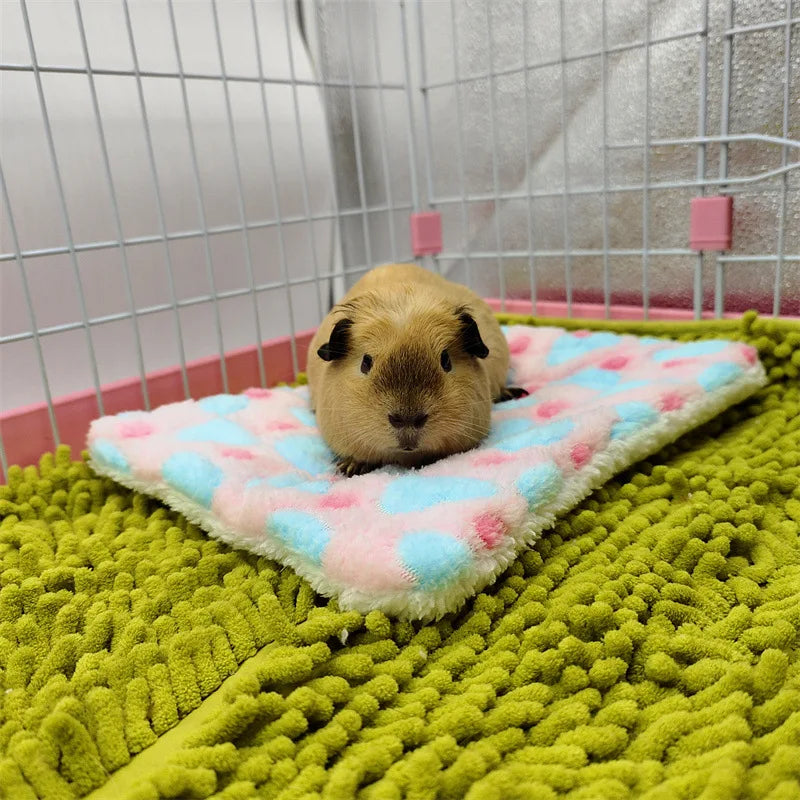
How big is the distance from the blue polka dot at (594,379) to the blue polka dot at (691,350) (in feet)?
0.41

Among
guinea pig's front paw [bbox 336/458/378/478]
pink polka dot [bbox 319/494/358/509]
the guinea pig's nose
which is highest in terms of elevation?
the guinea pig's nose

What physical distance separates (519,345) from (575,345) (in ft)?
0.52

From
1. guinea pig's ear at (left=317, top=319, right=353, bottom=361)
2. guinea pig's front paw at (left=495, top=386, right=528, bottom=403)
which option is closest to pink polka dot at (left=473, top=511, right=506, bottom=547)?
guinea pig's ear at (left=317, top=319, right=353, bottom=361)

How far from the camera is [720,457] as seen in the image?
1.35 meters

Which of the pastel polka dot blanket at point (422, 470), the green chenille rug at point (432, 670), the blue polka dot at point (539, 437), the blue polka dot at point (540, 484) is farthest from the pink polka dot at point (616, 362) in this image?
the blue polka dot at point (540, 484)

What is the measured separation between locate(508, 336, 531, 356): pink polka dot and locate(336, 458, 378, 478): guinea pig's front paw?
765mm

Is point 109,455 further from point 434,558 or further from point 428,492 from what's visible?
point 434,558

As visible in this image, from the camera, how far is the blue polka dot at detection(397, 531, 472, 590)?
0.90 meters

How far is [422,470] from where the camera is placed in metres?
1.27

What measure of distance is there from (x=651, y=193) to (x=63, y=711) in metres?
1.93

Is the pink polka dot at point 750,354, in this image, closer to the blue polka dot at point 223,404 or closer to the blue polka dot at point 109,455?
the blue polka dot at point 223,404

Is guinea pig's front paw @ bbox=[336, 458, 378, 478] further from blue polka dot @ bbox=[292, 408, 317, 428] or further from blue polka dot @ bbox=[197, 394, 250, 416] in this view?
blue polka dot @ bbox=[197, 394, 250, 416]

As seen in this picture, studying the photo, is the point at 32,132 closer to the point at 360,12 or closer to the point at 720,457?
the point at 360,12

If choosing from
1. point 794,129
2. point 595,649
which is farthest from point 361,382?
point 794,129
